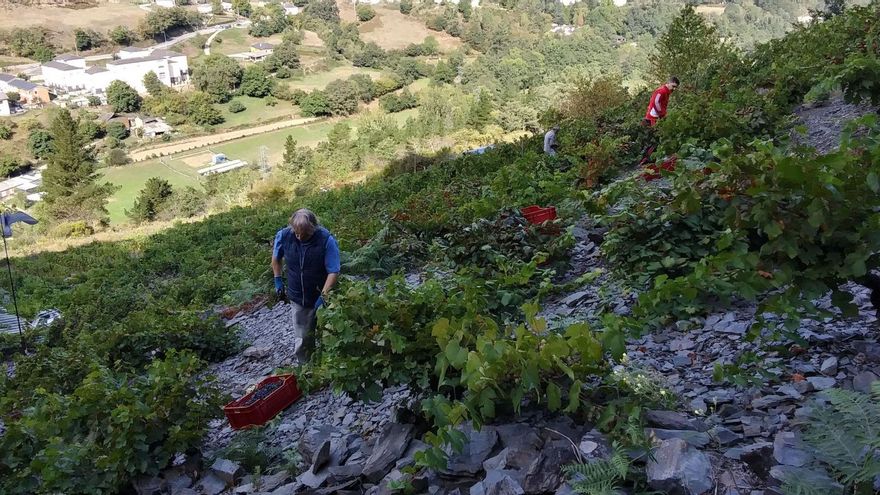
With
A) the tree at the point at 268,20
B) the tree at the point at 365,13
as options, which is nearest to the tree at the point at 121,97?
the tree at the point at 268,20

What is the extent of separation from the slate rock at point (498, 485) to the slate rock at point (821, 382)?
61.9 inches

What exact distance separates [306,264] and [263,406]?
4.30 feet

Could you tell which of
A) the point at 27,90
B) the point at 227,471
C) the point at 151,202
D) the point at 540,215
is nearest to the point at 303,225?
the point at 227,471

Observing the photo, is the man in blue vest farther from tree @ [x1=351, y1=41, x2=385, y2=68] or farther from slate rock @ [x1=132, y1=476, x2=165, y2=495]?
tree @ [x1=351, y1=41, x2=385, y2=68]

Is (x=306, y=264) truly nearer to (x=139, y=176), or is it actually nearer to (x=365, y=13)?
(x=139, y=176)

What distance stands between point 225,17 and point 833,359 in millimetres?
128750

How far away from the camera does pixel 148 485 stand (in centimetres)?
402

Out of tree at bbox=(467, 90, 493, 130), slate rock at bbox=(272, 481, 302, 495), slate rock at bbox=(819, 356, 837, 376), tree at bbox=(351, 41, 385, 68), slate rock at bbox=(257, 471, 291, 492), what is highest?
slate rock at bbox=(819, 356, 837, 376)

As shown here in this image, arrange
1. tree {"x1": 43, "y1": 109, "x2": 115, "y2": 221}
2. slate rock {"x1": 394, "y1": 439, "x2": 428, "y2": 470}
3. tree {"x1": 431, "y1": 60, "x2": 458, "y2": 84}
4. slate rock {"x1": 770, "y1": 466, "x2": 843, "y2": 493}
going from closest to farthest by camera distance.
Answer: slate rock {"x1": 770, "y1": 466, "x2": 843, "y2": 493}, slate rock {"x1": 394, "y1": 439, "x2": 428, "y2": 470}, tree {"x1": 43, "y1": 109, "x2": 115, "y2": 221}, tree {"x1": 431, "y1": 60, "x2": 458, "y2": 84}

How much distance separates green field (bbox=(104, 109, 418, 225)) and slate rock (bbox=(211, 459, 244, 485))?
1641 inches

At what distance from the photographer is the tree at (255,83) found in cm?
7600

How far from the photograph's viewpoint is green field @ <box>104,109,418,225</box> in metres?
49.2

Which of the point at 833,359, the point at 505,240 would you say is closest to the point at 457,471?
the point at 833,359

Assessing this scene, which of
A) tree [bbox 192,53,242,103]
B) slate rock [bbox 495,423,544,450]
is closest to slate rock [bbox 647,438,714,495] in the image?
slate rock [bbox 495,423,544,450]
